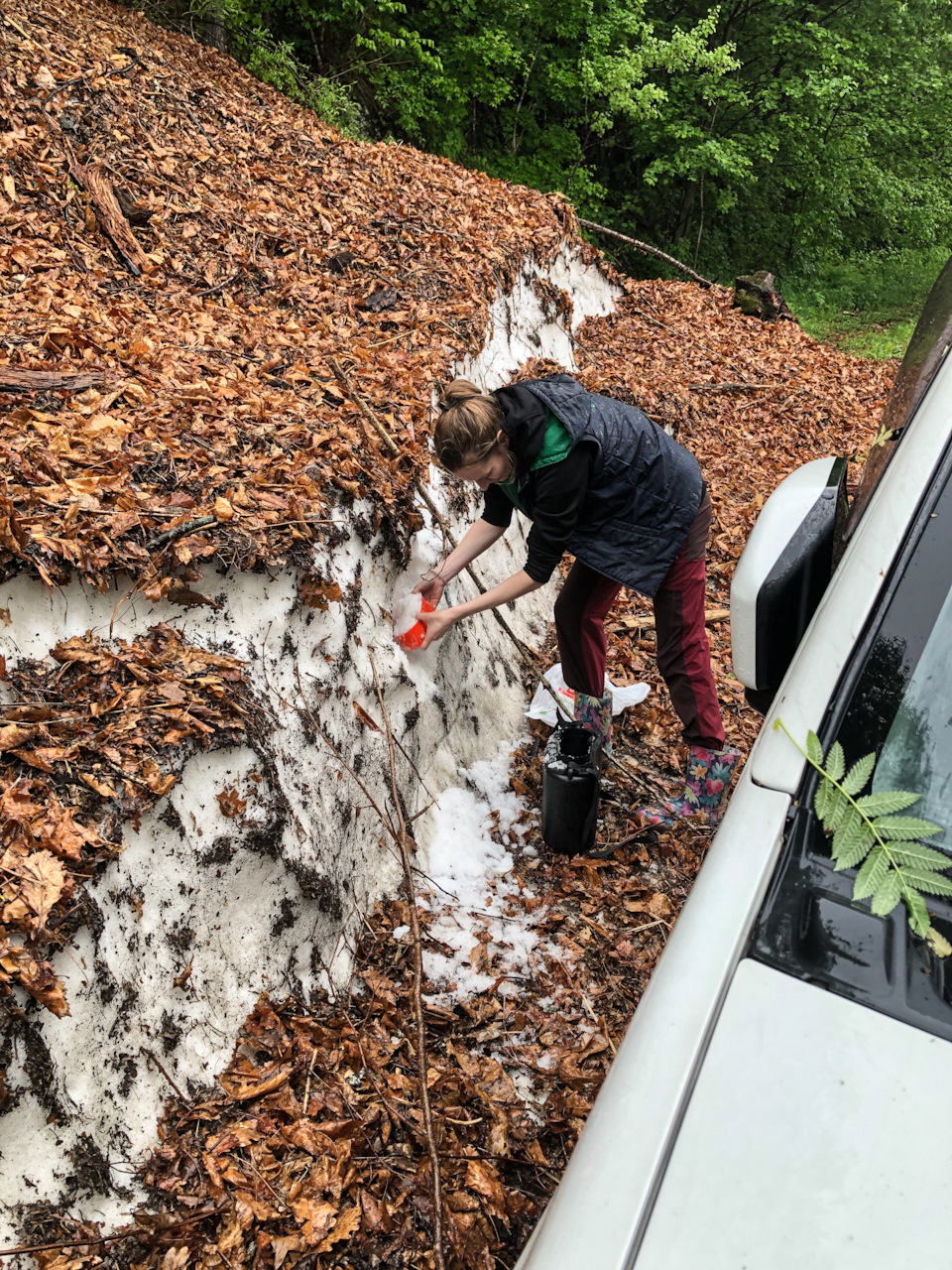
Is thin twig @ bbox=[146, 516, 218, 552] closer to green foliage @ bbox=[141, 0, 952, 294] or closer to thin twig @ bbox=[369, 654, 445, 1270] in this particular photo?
thin twig @ bbox=[369, 654, 445, 1270]

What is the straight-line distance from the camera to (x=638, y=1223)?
108 centimetres

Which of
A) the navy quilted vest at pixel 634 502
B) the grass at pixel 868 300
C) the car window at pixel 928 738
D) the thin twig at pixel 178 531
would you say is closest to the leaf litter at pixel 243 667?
the thin twig at pixel 178 531

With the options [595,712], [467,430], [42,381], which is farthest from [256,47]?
[595,712]

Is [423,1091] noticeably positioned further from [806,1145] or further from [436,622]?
[436,622]

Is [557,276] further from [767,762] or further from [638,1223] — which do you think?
[638,1223]

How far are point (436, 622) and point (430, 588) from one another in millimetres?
239

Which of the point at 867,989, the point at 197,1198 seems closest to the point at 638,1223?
the point at 867,989

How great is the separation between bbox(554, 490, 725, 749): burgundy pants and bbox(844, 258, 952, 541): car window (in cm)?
68

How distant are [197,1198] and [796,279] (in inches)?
715

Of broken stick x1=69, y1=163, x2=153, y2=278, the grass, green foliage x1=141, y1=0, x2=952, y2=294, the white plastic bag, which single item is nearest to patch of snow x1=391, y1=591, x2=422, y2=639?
the white plastic bag

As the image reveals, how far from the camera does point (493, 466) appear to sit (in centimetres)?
295

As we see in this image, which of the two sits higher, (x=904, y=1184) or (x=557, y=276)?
(x=557, y=276)

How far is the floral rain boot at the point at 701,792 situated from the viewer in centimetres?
354

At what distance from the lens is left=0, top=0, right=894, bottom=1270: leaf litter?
2.17 meters
